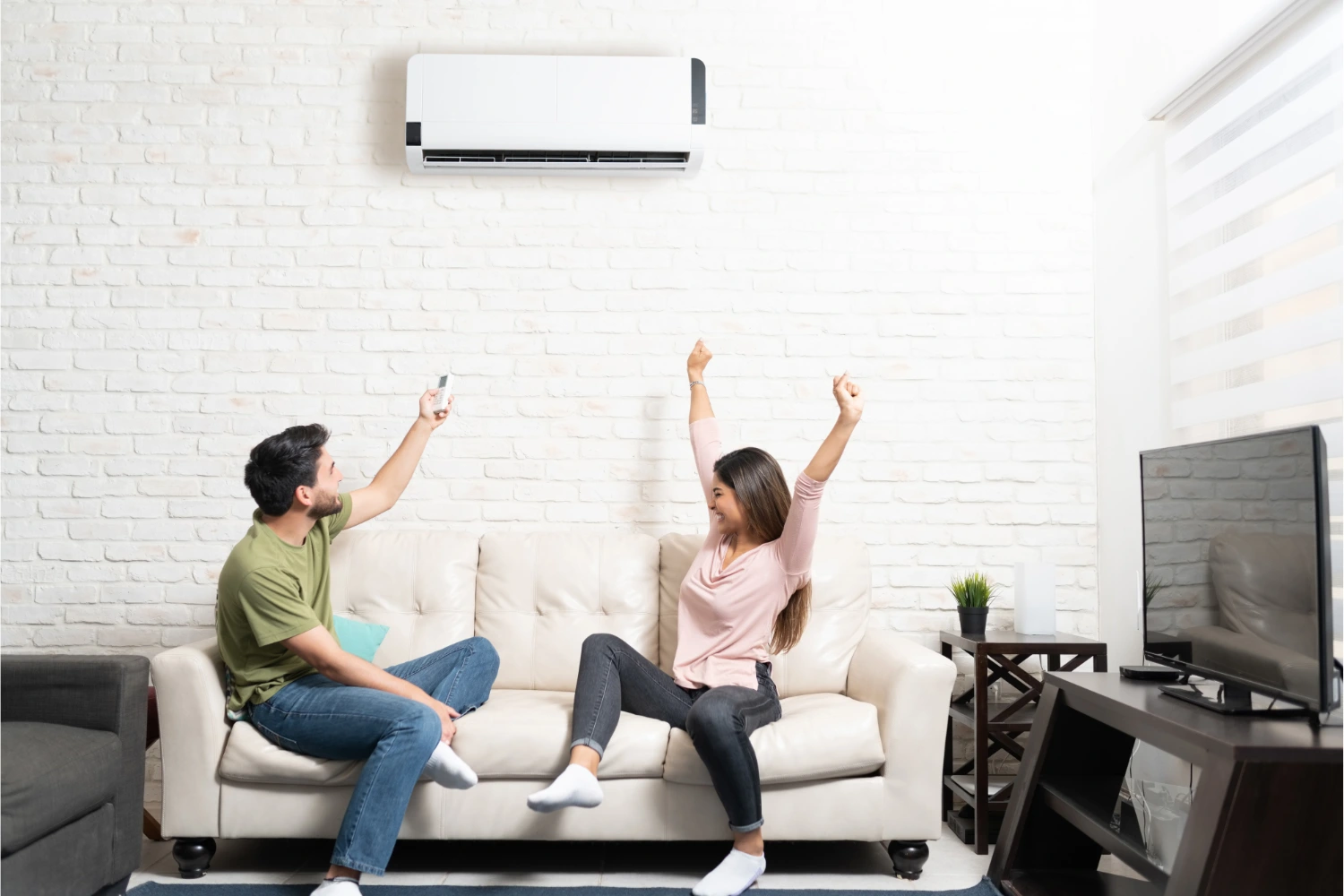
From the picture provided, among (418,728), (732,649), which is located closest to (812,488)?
(732,649)

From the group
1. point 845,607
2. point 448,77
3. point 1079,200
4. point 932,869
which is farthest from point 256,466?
point 1079,200

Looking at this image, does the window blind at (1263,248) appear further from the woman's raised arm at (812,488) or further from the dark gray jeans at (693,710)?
the dark gray jeans at (693,710)

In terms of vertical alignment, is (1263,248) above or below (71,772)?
above

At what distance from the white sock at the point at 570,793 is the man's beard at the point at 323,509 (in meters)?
0.92

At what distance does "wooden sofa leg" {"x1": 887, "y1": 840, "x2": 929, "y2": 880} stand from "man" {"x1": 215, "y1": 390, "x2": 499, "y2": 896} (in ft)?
3.54

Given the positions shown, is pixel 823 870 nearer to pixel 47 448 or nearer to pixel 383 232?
pixel 383 232

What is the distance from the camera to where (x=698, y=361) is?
3.06 metres

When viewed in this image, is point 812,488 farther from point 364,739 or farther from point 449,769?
point 364,739

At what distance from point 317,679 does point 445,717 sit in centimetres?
34

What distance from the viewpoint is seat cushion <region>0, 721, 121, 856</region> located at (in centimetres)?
184

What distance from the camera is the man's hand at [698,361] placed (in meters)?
3.06

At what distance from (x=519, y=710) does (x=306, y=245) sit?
5.81 ft

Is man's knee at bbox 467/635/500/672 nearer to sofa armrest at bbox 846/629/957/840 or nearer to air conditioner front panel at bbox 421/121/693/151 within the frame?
sofa armrest at bbox 846/629/957/840

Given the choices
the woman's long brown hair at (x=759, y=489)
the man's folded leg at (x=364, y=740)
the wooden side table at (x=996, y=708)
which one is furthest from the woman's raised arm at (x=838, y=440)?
the man's folded leg at (x=364, y=740)
